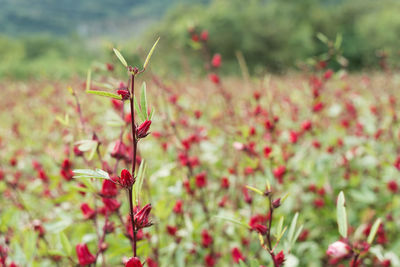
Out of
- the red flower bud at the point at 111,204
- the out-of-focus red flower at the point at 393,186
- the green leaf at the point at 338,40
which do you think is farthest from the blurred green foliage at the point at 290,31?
the red flower bud at the point at 111,204

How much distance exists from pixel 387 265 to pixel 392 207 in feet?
1.50

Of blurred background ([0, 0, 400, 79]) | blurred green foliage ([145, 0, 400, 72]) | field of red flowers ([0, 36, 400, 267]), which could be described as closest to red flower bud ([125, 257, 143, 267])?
field of red flowers ([0, 36, 400, 267])

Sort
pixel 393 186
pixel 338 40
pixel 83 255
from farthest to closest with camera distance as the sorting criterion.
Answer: pixel 393 186, pixel 338 40, pixel 83 255

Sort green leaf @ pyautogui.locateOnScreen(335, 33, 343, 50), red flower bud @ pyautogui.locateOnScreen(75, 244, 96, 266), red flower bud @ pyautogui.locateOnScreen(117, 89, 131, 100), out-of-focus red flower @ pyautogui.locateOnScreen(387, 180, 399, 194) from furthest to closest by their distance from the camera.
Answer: out-of-focus red flower @ pyautogui.locateOnScreen(387, 180, 399, 194), green leaf @ pyautogui.locateOnScreen(335, 33, 343, 50), red flower bud @ pyautogui.locateOnScreen(75, 244, 96, 266), red flower bud @ pyautogui.locateOnScreen(117, 89, 131, 100)

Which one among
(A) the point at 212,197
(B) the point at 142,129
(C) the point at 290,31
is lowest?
(A) the point at 212,197

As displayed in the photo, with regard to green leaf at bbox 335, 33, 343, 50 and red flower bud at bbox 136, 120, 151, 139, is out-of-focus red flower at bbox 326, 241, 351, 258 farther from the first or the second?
green leaf at bbox 335, 33, 343, 50

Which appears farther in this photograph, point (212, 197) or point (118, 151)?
point (212, 197)

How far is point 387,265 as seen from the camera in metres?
1.38

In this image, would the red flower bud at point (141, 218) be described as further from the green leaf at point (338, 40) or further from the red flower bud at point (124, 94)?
the green leaf at point (338, 40)

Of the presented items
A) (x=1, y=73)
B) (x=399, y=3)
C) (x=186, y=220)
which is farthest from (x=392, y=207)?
(x=399, y=3)

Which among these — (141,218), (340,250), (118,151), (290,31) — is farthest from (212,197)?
(290,31)

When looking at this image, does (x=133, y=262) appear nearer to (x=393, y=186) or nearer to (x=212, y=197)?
(x=212, y=197)

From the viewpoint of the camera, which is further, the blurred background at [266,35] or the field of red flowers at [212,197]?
the blurred background at [266,35]

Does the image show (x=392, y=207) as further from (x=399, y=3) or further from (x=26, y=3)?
(x=26, y=3)
